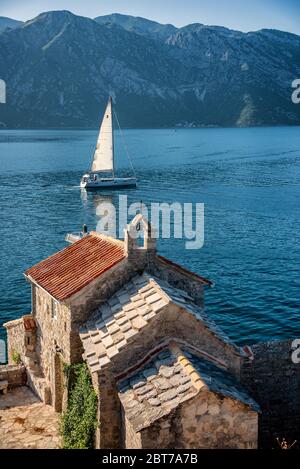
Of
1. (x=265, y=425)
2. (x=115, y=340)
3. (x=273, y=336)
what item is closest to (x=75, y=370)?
(x=115, y=340)

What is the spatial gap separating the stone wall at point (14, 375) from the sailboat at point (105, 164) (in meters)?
76.0

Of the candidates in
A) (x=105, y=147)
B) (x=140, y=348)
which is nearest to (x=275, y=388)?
(x=140, y=348)

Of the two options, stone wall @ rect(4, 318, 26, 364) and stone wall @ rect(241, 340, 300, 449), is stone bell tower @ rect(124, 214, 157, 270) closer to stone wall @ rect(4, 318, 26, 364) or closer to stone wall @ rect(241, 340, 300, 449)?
stone wall @ rect(241, 340, 300, 449)

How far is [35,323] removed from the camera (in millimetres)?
25391

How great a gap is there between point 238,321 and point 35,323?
18.2 m

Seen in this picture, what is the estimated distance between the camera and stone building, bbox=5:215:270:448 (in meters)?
16.1

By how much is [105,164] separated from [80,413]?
88.4 meters

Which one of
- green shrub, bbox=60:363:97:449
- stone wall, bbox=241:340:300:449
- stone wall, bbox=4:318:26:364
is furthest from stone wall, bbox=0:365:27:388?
stone wall, bbox=241:340:300:449

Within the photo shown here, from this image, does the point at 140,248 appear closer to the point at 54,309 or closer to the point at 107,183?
the point at 54,309

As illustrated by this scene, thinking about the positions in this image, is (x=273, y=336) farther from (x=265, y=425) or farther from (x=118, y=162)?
(x=118, y=162)

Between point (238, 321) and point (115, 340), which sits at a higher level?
point (115, 340)

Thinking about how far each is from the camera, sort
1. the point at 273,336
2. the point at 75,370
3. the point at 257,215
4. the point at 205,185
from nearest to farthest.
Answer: the point at 75,370 → the point at 273,336 → the point at 257,215 → the point at 205,185
